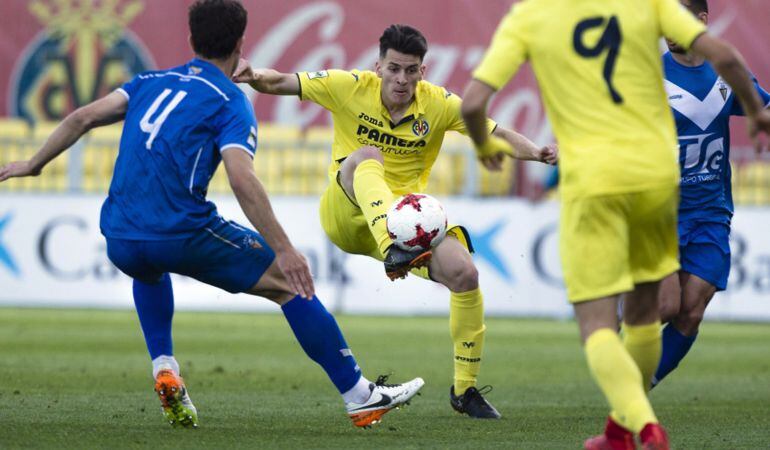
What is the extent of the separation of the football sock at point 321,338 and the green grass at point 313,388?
310 millimetres

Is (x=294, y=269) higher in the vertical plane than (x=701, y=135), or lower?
lower

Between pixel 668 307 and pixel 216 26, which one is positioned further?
pixel 668 307

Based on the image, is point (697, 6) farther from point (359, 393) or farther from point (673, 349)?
point (359, 393)

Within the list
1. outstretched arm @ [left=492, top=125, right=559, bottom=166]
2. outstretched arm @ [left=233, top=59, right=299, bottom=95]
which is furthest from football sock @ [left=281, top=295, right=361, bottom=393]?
outstretched arm @ [left=233, top=59, right=299, bottom=95]

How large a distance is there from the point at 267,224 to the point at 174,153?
0.64 metres

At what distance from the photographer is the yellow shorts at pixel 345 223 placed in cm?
903

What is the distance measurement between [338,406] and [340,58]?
600 inches

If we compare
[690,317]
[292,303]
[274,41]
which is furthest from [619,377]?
[274,41]

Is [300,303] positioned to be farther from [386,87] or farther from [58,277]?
[58,277]

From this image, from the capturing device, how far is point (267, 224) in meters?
6.47

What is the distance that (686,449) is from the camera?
21.7 ft

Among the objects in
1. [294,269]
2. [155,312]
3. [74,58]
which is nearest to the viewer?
[294,269]

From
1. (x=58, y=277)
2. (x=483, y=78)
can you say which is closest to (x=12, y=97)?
(x=58, y=277)

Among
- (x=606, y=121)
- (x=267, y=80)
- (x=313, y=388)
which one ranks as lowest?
(x=313, y=388)
